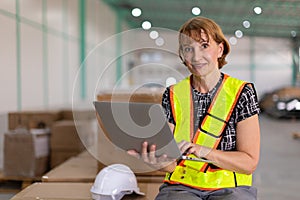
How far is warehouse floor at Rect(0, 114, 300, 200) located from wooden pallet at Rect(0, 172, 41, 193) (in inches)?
8.4

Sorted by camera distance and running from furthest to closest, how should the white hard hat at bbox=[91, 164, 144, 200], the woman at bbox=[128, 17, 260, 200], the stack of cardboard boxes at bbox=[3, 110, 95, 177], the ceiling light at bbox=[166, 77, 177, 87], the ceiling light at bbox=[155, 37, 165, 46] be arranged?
the stack of cardboard boxes at bbox=[3, 110, 95, 177] → the ceiling light at bbox=[155, 37, 165, 46] → the white hard hat at bbox=[91, 164, 144, 200] → the ceiling light at bbox=[166, 77, 177, 87] → the woman at bbox=[128, 17, 260, 200]

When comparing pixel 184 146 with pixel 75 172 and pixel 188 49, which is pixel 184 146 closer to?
pixel 188 49

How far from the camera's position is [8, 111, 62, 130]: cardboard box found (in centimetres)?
421

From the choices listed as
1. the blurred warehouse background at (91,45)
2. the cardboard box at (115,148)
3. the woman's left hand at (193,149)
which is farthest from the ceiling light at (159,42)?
the woman's left hand at (193,149)

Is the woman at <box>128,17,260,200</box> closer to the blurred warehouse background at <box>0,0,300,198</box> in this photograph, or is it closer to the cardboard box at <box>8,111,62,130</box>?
the blurred warehouse background at <box>0,0,300,198</box>

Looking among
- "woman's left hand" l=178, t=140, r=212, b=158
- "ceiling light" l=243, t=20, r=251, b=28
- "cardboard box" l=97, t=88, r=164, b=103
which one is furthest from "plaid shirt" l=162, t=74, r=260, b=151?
"ceiling light" l=243, t=20, r=251, b=28

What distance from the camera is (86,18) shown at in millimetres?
9414

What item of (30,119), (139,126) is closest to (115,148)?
(139,126)

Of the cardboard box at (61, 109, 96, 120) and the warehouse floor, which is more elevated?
the cardboard box at (61, 109, 96, 120)

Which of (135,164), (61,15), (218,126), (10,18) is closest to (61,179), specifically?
(135,164)

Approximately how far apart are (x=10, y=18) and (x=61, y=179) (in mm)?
3115

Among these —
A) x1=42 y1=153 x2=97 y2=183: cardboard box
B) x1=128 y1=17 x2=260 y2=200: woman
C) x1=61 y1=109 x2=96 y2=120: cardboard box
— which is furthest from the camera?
x1=61 y1=109 x2=96 y2=120: cardboard box

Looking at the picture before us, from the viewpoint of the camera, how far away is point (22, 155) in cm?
374

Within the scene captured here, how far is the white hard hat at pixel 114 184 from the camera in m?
1.95
